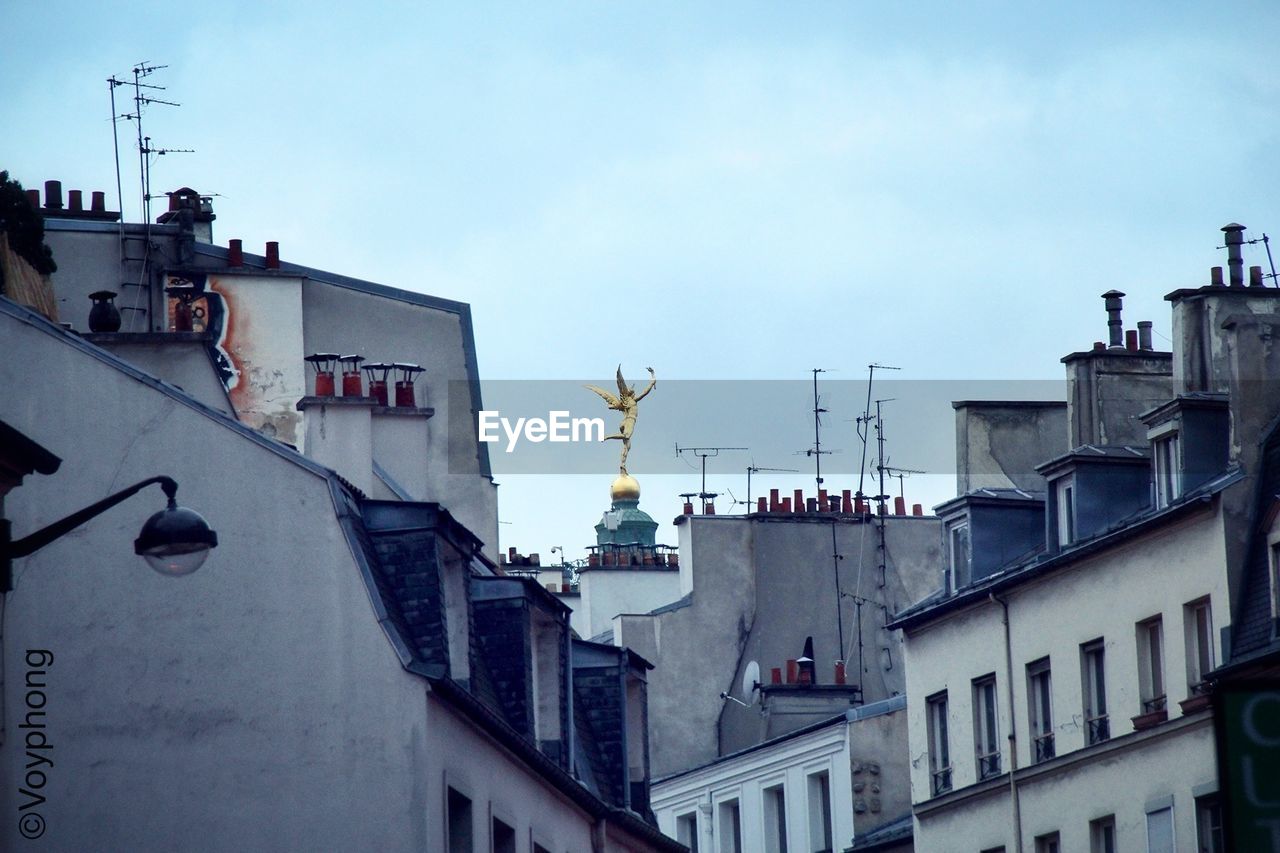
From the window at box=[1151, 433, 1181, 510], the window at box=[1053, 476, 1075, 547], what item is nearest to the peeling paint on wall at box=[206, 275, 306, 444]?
the window at box=[1053, 476, 1075, 547]

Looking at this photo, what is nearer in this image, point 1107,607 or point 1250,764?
point 1250,764

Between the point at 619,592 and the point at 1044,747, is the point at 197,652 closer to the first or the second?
the point at 1044,747

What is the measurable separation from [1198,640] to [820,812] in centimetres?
1519

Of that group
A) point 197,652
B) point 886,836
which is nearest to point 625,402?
point 886,836

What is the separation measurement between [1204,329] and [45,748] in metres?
20.9

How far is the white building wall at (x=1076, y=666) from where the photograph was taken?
3525 centimetres

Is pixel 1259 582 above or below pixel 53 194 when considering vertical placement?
below

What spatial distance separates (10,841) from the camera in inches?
857

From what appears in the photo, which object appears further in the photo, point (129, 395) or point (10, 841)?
point (129, 395)

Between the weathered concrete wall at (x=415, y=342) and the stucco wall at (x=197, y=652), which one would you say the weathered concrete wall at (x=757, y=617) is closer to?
the weathered concrete wall at (x=415, y=342)

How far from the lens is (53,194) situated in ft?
130

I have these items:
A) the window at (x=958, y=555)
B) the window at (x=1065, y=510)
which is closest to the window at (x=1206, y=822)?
the window at (x=1065, y=510)

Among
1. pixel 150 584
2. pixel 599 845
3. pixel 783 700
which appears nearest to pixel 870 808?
pixel 783 700

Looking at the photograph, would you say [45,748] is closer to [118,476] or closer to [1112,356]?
[118,476]
